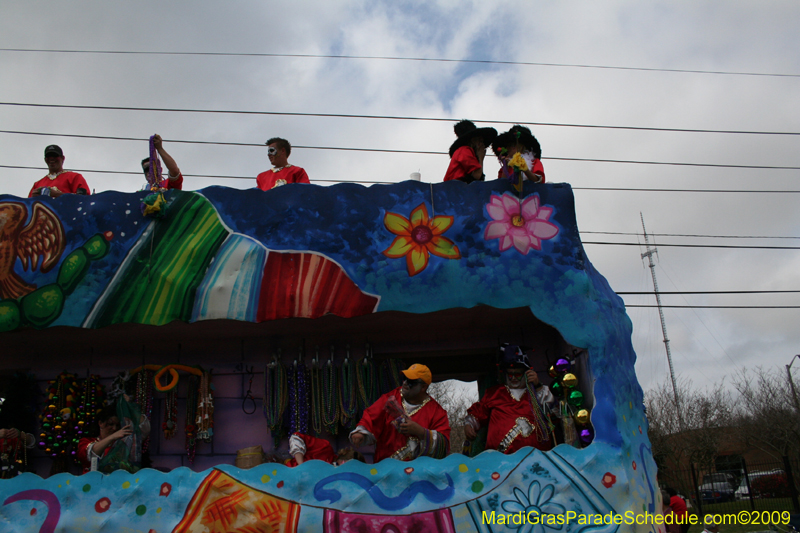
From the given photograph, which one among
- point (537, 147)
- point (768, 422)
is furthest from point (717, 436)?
point (537, 147)

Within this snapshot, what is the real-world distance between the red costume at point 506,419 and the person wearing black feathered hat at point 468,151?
2.14 meters

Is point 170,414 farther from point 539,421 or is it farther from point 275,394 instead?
point 539,421

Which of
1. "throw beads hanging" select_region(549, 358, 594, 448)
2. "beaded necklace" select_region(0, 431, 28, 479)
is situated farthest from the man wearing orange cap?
"beaded necklace" select_region(0, 431, 28, 479)

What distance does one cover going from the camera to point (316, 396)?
6.45m

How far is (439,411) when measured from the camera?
212 inches

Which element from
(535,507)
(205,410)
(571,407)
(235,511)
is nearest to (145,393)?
(205,410)

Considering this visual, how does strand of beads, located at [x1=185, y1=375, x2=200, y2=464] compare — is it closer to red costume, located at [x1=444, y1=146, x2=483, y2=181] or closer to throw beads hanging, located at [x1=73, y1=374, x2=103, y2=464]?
throw beads hanging, located at [x1=73, y1=374, x2=103, y2=464]

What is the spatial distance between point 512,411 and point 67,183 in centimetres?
526

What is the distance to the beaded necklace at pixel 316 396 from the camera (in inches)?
251

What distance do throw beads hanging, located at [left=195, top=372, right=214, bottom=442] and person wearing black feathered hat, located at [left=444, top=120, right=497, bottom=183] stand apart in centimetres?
334

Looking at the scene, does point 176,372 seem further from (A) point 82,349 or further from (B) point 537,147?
(B) point 537,147

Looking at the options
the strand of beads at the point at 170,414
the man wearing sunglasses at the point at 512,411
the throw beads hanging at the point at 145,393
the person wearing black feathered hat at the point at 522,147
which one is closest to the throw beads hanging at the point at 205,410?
the strand of beads at the point at 170,414

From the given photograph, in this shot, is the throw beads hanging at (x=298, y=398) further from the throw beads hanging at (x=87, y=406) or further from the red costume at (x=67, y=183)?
the red costume at (x=67, y=183)

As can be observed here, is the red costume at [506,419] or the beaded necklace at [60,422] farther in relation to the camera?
the beaded necklace at [60,422]
